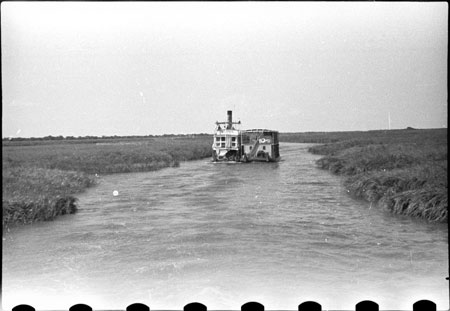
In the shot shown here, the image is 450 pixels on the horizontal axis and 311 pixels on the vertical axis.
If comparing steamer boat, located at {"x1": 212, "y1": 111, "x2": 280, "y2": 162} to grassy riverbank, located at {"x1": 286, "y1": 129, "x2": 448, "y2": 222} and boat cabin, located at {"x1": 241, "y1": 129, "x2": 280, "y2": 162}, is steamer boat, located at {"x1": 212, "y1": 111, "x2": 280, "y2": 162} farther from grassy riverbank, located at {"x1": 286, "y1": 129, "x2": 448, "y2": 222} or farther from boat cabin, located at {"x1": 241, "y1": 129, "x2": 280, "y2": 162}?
grassy riverbank, located at {"x1": 286, "y1": 129, "x2": 448, "y2": 222}

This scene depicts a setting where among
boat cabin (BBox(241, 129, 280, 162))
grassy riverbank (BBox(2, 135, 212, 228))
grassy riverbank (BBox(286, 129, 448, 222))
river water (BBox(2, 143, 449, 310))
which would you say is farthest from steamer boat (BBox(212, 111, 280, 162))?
grassy riverbank (BBox(2, 135, 212, 228))

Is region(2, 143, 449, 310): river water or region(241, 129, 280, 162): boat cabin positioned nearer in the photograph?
region(2, 143, 449, 310): river water

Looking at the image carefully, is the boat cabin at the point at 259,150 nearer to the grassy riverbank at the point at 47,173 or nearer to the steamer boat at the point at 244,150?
the steamer boat at the point at 244,150

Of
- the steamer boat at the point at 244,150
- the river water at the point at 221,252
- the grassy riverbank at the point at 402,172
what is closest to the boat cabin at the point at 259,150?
the steamer boat at the point at 244,150

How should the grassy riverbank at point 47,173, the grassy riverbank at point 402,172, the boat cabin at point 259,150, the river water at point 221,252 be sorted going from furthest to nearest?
the boat cabin at point 259,150 < the grassy riverbank at point 402,172 < the grassy riverbank at point 47,173 < the river water at point 221,252

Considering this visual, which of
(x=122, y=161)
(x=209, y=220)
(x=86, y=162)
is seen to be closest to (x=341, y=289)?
(x=209, y=220)
